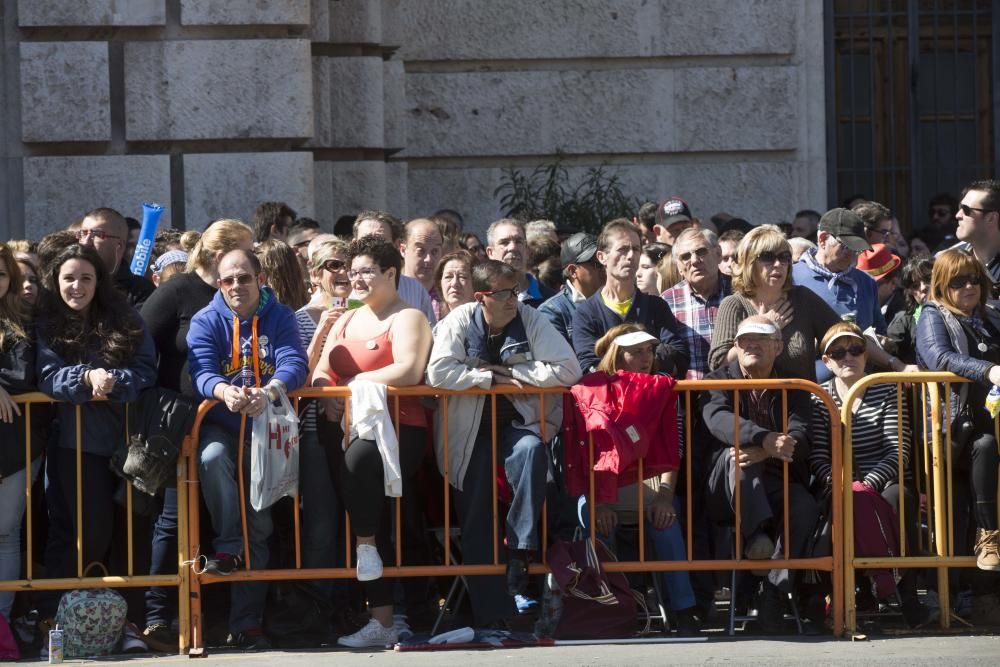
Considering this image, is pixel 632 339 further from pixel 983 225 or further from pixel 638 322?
pixel 983 225

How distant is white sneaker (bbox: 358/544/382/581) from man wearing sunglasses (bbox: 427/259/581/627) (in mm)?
387

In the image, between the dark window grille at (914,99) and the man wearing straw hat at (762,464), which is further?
the dark window grille at (914,99)

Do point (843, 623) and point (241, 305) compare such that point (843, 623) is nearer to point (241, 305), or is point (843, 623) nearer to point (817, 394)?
point (817, 394)

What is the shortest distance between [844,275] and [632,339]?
1.84 metres

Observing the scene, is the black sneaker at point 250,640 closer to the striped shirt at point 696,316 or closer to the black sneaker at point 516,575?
the black sneaker at point 516,575

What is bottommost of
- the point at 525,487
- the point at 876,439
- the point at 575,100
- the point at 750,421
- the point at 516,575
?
the point at 516,575

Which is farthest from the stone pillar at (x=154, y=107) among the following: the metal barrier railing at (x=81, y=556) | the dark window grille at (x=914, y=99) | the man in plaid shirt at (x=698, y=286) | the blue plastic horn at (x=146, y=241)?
the dark window grille at (x=914, y=99)

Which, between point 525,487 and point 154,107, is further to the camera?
point 154,107

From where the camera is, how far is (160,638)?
7.89m

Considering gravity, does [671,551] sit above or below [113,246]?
below

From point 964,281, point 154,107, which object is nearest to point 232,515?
point 964,281

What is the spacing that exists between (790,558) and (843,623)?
36cm

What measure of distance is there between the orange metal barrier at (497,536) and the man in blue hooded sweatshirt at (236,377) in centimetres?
6

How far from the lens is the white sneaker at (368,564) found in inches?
306
